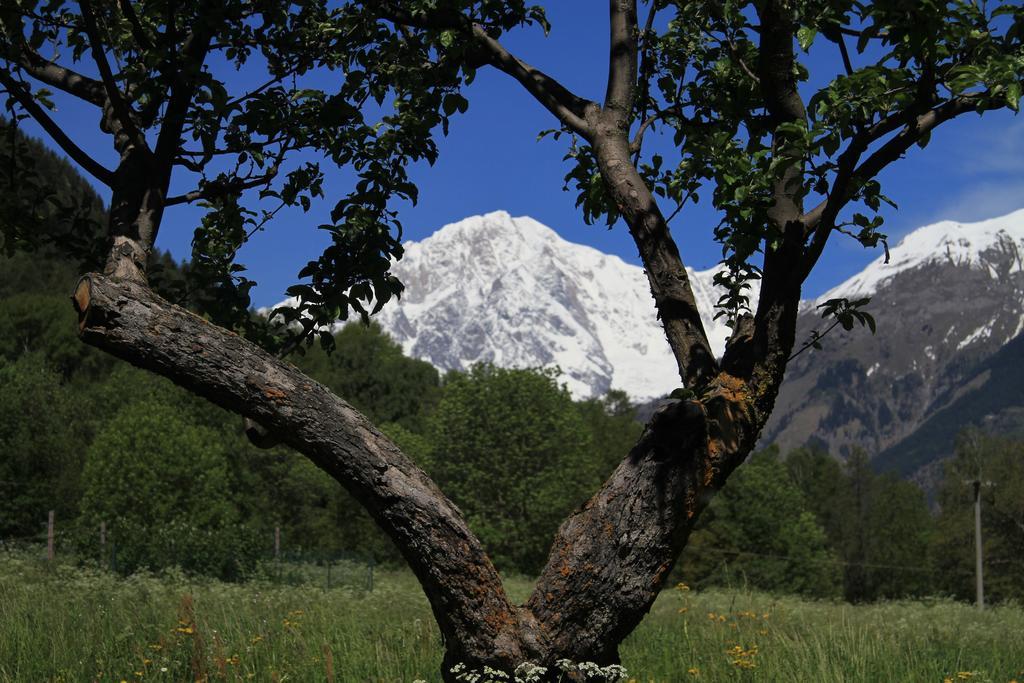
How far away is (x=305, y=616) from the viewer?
1055 cm

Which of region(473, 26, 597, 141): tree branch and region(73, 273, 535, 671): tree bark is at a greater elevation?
region(473, 26, 597, 141): tree branch

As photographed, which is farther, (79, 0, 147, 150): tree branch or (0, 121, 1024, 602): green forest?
(0, 121, 1024, 602): green forest

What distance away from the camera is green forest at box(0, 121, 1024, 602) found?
1496 inches

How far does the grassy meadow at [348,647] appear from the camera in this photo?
7.47m

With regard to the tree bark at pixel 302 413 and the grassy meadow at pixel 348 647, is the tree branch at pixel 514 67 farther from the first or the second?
the grassy meadow at pixel 348 647

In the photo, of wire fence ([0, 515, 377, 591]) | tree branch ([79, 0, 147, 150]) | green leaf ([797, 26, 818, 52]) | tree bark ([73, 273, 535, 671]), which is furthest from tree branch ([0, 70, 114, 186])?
wire fence ([0, 515, 377, 591])

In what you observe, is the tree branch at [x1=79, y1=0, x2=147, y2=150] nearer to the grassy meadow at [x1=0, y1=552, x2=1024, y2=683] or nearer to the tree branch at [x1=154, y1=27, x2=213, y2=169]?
the tree branch at [x1=154, y1=27, x2=213, y2=169]

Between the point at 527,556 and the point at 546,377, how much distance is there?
9.78 metres

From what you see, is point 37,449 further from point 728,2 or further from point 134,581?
point 728,2

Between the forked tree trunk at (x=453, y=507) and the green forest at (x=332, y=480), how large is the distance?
8.20 ft

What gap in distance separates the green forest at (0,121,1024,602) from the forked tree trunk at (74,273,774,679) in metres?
2.50

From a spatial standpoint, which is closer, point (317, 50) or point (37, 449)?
point (317, 50)

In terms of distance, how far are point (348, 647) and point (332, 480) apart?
5097cm

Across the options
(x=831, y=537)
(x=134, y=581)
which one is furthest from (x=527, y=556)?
(x=831, y=537)
